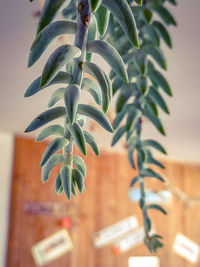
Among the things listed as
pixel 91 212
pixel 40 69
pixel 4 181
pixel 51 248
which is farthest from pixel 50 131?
pixel 91 212

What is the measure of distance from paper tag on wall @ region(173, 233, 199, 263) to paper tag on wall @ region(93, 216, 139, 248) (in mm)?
395

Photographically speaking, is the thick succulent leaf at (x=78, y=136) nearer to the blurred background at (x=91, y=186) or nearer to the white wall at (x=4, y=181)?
the blurred background at (x=91, y=186)

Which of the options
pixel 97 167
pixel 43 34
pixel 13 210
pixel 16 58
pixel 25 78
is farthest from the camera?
pixel 97 167

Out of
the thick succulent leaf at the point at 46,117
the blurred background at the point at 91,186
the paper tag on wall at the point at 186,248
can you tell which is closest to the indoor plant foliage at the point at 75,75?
the thick succulent leaf at the point at 46,117

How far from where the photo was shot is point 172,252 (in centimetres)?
285

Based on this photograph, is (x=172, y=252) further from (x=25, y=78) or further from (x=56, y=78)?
(x=56, y=78)

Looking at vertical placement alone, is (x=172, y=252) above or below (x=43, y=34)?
below

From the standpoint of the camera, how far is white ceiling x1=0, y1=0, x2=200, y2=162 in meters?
1.02

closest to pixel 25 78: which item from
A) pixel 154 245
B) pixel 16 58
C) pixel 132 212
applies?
pixel 16 58

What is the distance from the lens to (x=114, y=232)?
2.66 meters

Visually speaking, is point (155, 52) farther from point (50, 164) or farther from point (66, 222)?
point (66, 222)

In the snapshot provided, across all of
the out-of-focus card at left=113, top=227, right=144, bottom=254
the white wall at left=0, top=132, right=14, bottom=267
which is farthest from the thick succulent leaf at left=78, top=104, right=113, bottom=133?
the out-of-focus card at left=113, top=227, right=144, bottom=254

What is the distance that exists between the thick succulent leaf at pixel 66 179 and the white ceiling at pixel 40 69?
789 millimetres

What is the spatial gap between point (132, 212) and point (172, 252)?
0.48m
